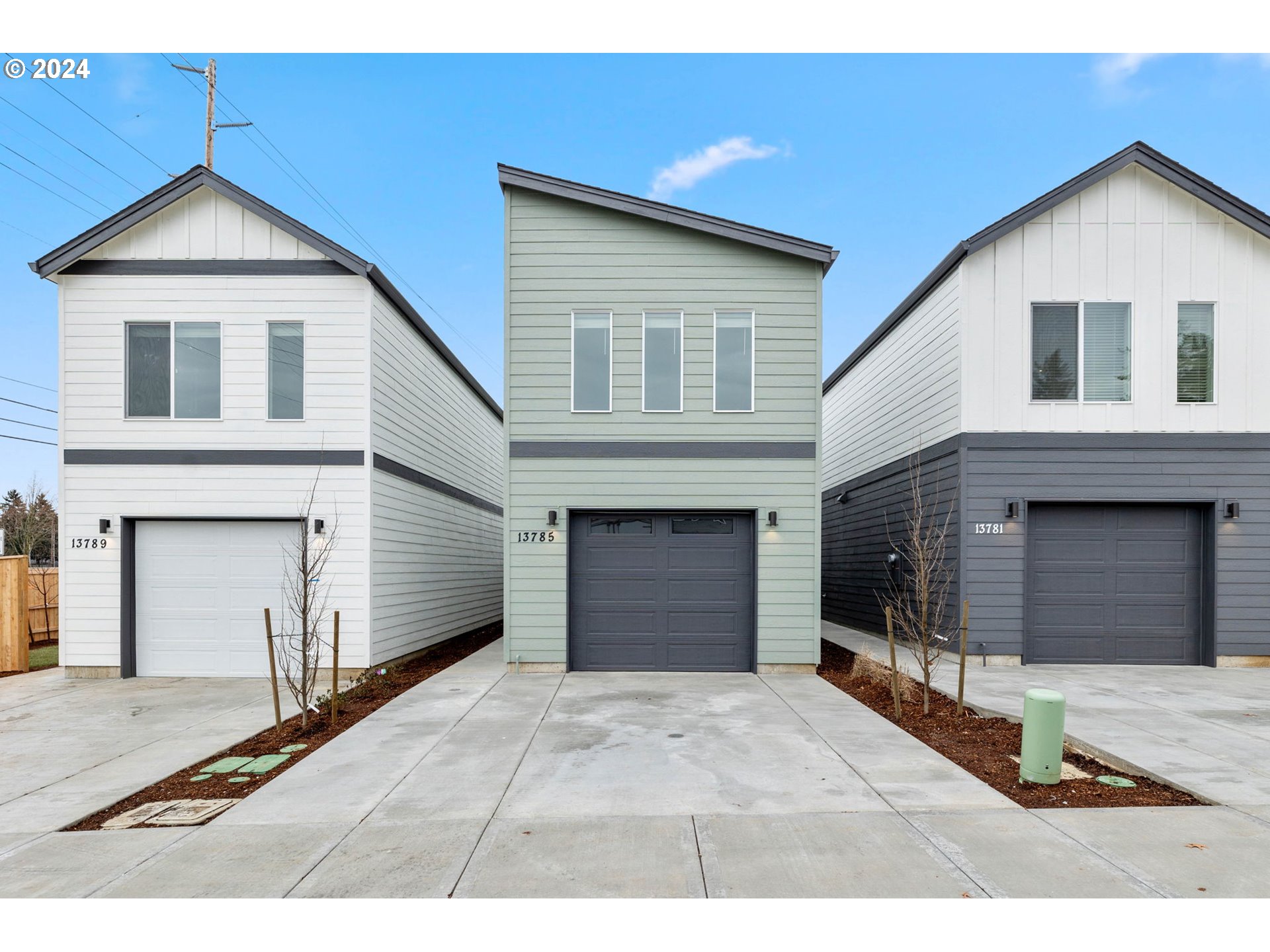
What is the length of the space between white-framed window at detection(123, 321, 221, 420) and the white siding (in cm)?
105

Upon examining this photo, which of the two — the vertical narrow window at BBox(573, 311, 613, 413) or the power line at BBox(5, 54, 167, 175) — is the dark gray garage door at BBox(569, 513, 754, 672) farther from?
the power line at BBox(5, 54, 167, 175)

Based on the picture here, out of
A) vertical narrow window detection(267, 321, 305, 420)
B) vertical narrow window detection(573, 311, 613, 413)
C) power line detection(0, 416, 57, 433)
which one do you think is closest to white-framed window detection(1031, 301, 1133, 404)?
vertical narrow window detection(573, 311, 613, 413)

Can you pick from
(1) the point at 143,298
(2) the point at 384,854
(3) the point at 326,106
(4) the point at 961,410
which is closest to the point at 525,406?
(1) the point at 143,298

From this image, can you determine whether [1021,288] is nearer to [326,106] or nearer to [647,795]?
[647,795]

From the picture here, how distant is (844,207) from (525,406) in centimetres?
2899

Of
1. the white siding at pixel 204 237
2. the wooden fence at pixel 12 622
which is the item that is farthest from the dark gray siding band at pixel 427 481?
the wooden fence at pixel 12 622

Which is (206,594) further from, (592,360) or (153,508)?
(592,360)

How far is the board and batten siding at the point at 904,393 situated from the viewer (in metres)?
12.1

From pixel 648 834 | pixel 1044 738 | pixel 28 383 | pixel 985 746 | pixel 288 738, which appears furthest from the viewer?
pixel 28 383

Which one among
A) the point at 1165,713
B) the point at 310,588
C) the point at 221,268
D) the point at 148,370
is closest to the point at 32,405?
the point at 148,370

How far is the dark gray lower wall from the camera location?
12.2m

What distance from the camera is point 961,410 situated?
1159cm

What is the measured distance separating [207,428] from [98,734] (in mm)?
4653

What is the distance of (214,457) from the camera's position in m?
10.9
